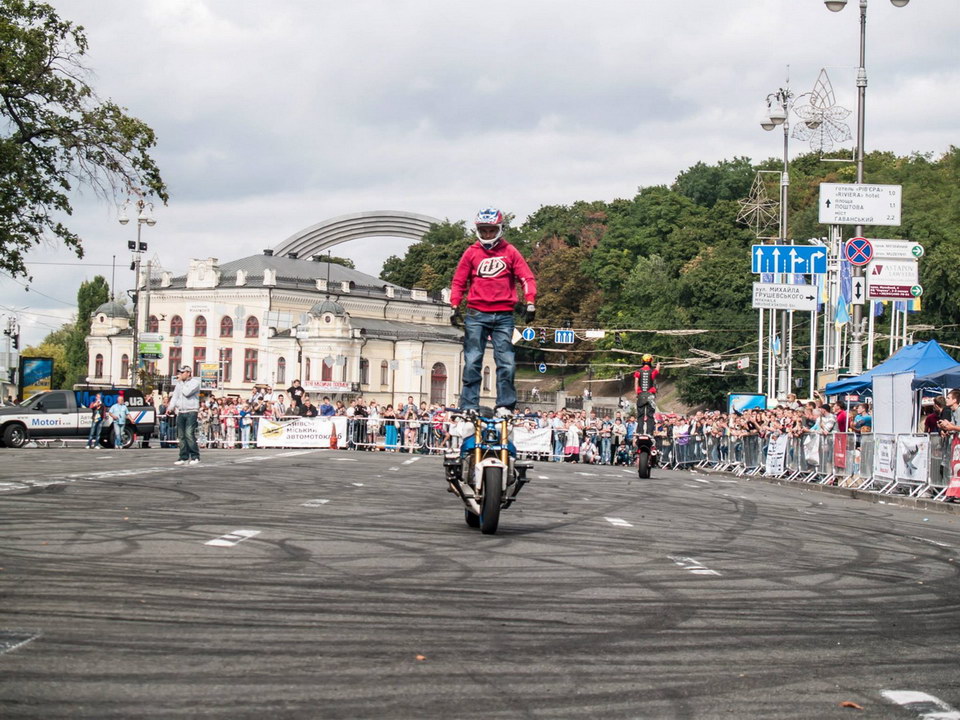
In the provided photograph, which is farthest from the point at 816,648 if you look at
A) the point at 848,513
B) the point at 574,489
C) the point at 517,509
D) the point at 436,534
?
the point at 574,489

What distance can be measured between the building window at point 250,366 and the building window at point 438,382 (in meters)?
16.4

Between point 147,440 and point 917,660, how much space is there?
42.0m

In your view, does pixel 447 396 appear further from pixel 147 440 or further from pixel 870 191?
pixel 870 191

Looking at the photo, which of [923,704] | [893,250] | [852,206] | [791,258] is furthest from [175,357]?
[923,704]

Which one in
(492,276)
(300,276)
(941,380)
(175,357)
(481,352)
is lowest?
(481,352)

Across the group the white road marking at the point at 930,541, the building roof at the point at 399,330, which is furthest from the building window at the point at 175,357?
the white road marking at the point at 930,541

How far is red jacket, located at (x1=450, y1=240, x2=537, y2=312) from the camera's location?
12.0 metres

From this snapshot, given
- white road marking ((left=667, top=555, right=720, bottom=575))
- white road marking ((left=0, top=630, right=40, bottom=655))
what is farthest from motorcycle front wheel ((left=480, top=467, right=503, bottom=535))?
white road marking ((left=0, top=630, right=40, bottom=655))

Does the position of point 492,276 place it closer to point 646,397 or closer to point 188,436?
point 188,436

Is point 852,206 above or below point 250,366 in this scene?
above

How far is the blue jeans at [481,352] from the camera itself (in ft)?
38.1

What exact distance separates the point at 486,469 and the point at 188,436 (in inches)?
542

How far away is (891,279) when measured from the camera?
121 feet

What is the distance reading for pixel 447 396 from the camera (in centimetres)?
12200
